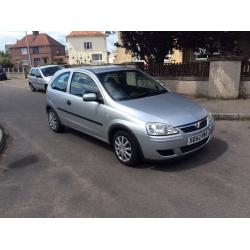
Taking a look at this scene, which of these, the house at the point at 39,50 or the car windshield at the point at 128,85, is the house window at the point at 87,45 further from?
the car windshield at the point at 128,85

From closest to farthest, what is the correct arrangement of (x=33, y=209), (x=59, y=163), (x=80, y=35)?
(x=33, y=209) < (x=59, y=163) < (x=80, y=35)

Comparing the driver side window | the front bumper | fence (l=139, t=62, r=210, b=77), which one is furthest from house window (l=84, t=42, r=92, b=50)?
the front bumper

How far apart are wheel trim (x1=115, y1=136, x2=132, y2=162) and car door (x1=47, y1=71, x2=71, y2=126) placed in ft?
6.10

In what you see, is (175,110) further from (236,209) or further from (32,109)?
(32,109)

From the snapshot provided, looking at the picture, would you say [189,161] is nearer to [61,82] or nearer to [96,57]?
[61,82]

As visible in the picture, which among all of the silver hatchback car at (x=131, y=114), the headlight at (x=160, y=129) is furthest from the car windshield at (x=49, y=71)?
the headlight at (x=160, y=129)

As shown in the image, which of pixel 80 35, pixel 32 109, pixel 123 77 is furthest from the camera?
pixel 80 35

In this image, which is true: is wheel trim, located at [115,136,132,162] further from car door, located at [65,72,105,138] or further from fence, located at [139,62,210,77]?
fence, located at [139,62,210,77]

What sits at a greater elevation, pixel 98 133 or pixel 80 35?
pixel 80 35

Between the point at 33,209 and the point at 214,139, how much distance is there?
12.9 feet

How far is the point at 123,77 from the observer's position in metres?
5.56

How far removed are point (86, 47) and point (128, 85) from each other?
5039 cm

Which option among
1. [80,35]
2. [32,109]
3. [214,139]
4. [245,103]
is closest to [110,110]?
[214,139]

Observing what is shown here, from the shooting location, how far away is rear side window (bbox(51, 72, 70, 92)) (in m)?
6.23
